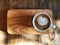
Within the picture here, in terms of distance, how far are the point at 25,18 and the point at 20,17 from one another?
51mm

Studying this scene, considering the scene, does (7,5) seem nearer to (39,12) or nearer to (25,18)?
(25,18)

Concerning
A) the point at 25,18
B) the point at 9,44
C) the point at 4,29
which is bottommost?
the point at 9,44

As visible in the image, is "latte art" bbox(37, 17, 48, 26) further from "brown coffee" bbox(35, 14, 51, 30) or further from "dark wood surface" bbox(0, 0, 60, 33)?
"dark wood surface" bbox(0, 0, 60, 33)

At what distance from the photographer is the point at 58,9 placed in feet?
4.74

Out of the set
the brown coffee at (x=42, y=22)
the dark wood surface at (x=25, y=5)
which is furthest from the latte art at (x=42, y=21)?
the dark wood surface at (x=25, y=5)

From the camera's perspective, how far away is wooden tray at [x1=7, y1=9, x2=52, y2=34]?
1.42m

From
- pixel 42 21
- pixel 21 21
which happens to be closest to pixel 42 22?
pixel 42 21

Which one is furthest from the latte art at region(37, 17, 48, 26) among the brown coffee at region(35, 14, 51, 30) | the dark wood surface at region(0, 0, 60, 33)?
the dark wood surface at region(0, 0, 60, 33)

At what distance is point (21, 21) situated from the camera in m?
1.43

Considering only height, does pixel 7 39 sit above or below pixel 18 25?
below

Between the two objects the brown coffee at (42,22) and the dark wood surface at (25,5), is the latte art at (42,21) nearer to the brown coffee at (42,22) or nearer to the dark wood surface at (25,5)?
the brown coffee at (42,22)

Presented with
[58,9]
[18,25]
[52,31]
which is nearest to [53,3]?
[58,9]

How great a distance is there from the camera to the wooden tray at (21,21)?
1.42 meters

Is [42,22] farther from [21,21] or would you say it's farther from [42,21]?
[21,21]
